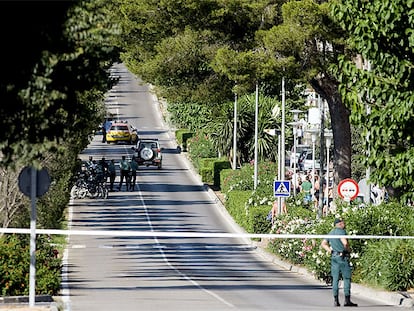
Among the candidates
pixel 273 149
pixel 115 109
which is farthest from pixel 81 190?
pixel 115 109

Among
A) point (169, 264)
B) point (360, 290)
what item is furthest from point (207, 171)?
point (360, 290)

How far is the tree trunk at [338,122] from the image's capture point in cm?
4016

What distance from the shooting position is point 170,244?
45625 millimetres

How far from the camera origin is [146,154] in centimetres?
7944

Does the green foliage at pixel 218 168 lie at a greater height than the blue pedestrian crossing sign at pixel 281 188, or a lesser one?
greater

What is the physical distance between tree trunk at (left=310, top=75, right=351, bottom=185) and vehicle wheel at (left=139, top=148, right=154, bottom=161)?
37.8 m

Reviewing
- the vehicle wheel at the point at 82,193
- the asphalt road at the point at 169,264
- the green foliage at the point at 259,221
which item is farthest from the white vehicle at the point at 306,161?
the green foliage at the point at 259,221

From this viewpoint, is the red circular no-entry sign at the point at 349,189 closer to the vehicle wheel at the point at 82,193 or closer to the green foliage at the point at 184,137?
the vehicle wheel at the point at 82,193

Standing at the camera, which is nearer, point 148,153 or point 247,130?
point 247,130

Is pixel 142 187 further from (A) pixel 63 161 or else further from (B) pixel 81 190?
(A) pixel 63 161

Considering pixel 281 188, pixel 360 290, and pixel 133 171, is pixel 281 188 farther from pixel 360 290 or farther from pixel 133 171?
pixel 133 171

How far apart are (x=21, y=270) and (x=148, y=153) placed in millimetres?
54551

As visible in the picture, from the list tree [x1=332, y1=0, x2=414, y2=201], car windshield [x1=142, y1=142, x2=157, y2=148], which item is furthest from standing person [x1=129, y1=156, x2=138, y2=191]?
tree [x1=332, y1=0, x2=414, y2=201]

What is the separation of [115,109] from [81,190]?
179ft
